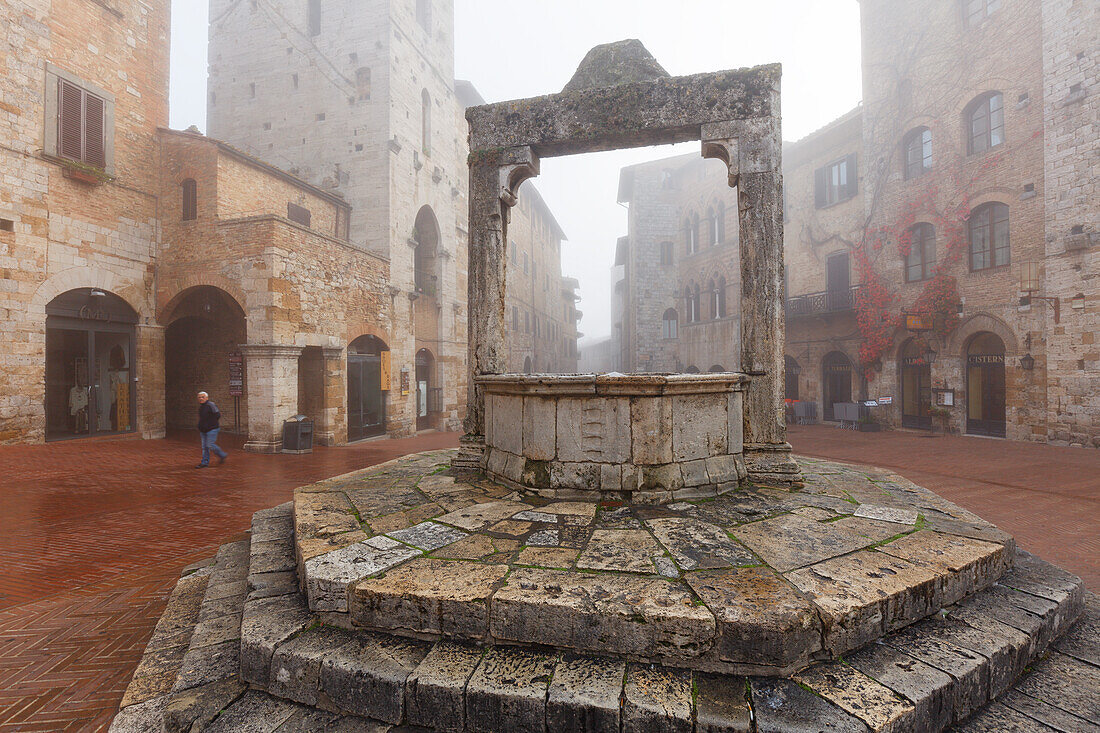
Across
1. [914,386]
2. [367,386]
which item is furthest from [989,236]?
[367,386]

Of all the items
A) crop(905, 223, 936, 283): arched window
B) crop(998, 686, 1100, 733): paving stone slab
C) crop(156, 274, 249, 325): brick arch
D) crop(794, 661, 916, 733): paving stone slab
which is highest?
crop(905, 223, 936, 283): arched window

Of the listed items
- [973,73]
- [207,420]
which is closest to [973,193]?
[973,73]

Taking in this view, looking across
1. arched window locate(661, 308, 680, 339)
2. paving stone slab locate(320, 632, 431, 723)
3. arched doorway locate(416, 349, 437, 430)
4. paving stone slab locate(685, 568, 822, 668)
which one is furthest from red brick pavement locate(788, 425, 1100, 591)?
arched doorway locate(416, 349, 437, 430)

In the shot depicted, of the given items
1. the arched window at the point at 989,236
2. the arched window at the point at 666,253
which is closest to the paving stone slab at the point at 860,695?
the arched window at the point at 989,236

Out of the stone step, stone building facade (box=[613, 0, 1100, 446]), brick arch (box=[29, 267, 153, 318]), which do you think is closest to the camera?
the stone step

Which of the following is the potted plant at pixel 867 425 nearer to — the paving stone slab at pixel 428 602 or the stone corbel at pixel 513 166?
the stone corbel at pixel 513 166

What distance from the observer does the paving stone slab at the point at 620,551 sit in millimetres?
2584

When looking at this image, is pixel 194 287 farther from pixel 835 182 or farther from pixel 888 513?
pixel 835 182

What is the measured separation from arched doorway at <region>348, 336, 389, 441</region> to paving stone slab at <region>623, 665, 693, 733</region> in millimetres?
11921

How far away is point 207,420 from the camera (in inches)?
338

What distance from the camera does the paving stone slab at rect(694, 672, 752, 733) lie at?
5.81 ft

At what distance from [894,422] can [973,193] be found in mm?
6888

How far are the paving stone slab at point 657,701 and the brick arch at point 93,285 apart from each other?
1308cm

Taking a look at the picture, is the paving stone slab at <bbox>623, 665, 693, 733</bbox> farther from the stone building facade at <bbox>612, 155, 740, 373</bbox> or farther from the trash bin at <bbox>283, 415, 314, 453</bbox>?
the stone building facade at <bbox>612, 155, 740, 373</bbox>
